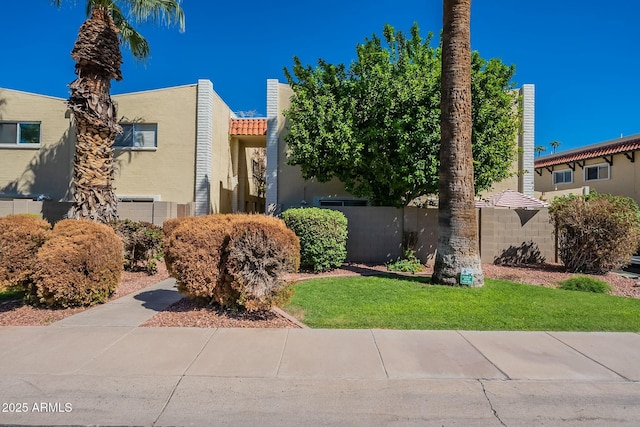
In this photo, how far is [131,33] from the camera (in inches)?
541

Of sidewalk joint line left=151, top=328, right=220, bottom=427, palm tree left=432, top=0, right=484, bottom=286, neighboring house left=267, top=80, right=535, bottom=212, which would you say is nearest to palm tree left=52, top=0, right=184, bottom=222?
neighboring house left=267, top=80, right=535, bottom=212

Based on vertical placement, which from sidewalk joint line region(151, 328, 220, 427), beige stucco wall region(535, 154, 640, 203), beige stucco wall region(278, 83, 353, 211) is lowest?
sidewalk joint line region(151, 328, 220, 427)

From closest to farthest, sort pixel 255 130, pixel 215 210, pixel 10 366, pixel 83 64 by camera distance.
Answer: pixel 10 366, pixel 83 64, pixel 215 210, pixel 255 130

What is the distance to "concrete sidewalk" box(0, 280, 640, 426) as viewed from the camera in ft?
12.1

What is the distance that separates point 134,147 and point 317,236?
9.72 meters

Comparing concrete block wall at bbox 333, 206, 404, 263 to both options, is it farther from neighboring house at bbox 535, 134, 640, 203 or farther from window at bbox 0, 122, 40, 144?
window at bbox 0, 122, 40, 144

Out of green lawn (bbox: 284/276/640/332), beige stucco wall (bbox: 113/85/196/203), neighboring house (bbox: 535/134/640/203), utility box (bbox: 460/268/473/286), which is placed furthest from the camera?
neighboring house (bbox: 535/134/640/203)

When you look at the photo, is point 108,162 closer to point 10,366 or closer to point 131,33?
point 131,33

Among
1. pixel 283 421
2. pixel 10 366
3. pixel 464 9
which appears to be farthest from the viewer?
pixel 464 9

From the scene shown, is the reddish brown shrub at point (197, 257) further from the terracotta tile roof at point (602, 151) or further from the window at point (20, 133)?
the terracotta tile roof at point (602, 151)

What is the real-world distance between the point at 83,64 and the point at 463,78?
987 centimetres

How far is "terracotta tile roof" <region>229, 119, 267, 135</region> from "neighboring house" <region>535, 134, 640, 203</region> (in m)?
14.2

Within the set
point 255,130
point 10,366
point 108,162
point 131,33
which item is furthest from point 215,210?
point 10,366

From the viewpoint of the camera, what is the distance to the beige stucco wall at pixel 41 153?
1612 centimetres
